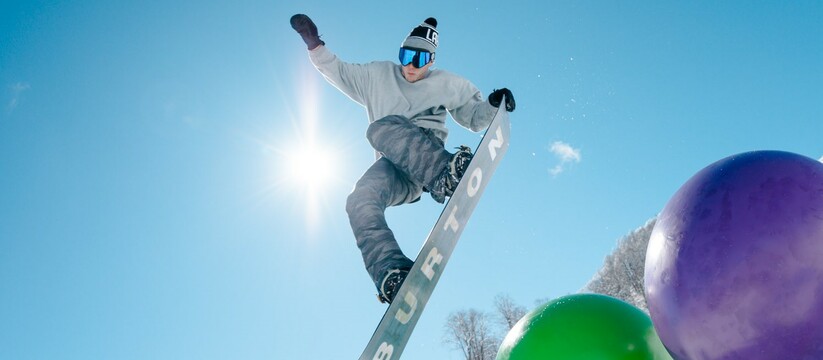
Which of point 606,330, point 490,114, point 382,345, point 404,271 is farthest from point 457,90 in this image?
point 606,330

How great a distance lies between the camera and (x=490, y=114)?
4.25 m

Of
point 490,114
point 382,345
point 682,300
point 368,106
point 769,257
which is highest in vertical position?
point 490,114

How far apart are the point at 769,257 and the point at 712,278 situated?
0.51ft

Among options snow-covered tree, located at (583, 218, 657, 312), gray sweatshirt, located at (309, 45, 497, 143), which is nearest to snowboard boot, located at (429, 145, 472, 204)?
gray sweatshirt, located at (309, 45, 497, 143)

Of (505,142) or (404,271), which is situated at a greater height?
(505,142)

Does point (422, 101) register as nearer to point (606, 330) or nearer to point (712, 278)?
point (606, 330)

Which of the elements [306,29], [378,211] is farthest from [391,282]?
[306,29]

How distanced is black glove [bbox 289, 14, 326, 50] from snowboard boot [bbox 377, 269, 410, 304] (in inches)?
85.7

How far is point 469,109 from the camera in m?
4.39

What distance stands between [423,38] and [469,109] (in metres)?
0.68

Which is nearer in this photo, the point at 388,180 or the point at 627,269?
the point at 388,180

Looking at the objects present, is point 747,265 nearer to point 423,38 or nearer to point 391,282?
point 391,282

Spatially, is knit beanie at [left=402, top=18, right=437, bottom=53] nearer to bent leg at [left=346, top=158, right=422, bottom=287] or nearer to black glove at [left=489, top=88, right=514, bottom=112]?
black glove at [left=489, top=88, right=514, bottom=112]

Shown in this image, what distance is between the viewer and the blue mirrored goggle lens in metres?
4.17
